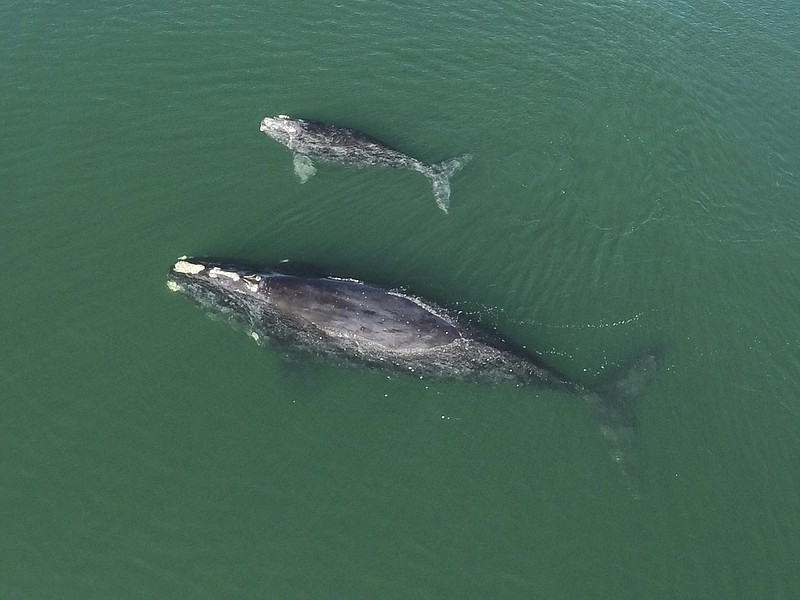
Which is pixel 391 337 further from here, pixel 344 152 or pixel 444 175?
pixel 344 152

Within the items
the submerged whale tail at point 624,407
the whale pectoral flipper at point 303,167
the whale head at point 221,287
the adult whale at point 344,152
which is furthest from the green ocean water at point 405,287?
the whale head at point 221,287

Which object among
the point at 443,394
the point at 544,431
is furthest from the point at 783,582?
the point at 443,394

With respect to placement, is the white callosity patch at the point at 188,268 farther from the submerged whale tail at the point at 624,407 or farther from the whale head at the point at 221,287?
the submerged whale tail at the point at 624,407

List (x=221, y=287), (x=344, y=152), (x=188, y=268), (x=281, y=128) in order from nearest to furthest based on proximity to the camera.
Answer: (x=221, y=287), (x=188, y=268), (x=344, y=152), (x=281, y=128)

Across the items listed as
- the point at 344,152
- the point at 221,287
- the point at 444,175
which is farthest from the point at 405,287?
the point at 344,152

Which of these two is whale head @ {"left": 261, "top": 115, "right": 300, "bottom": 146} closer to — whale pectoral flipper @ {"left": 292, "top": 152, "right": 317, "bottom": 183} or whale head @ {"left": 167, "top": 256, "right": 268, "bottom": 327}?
whale pectoral flipper @ {"left": 292, "top": 152, "right": 317, "bottom": 183}

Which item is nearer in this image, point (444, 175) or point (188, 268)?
point (188, 268)

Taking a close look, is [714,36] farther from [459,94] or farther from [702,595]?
[702,595]

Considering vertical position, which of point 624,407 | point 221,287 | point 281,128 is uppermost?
point 281,128
